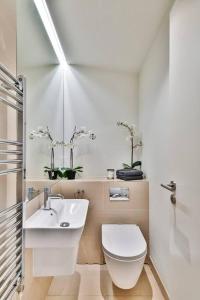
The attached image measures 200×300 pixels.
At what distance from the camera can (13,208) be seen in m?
0.93

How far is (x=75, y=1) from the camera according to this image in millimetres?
1541

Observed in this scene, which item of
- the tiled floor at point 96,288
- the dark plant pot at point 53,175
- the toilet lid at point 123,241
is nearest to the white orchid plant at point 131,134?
the toilet lid at point 123,241

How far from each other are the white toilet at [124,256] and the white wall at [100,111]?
92 cm

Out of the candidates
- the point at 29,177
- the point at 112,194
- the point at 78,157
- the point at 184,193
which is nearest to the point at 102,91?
the point at 78,157

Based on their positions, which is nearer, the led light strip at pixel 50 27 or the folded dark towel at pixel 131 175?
the led light strip at pixel 50 27

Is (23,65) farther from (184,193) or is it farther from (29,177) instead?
(184,193)

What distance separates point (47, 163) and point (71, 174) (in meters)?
0.32

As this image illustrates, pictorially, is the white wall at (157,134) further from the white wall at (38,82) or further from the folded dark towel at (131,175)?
the white wall at (38,82)

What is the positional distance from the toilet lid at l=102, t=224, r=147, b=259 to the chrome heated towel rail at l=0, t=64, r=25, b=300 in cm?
88

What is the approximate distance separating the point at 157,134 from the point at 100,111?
0.97 m

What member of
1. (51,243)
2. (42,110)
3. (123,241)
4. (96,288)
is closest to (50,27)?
(42,110)

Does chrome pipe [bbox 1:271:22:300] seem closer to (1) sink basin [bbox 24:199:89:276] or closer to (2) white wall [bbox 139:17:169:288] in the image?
(1) sink basin [bbox 24:199:89:276]

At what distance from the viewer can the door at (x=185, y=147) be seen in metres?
0.95

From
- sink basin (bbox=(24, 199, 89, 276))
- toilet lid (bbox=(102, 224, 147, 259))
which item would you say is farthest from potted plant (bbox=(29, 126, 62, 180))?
toilet lid (bbox=(102, 224, 147, 259))
